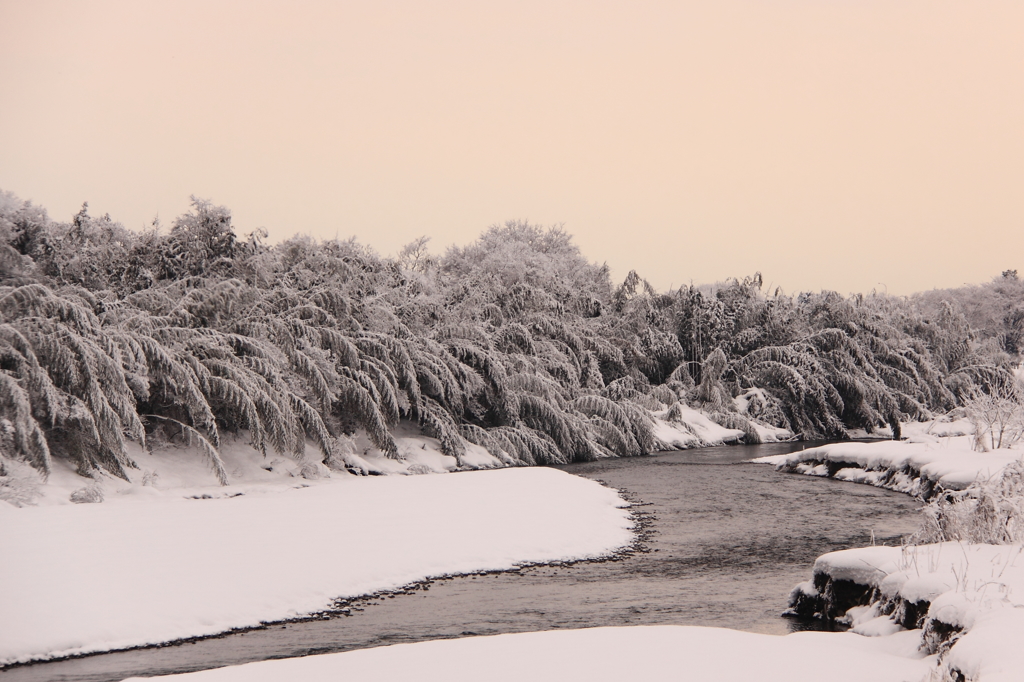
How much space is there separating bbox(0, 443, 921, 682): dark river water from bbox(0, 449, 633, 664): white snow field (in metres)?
0.35

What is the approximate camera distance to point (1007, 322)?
53594mm

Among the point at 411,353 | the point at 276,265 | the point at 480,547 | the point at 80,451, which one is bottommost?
the point at 480,547

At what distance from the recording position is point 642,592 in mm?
8094

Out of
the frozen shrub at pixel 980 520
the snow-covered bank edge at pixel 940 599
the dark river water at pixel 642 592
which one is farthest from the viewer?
the frozen shrub at pixel 980 520

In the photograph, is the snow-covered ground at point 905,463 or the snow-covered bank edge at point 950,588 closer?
the snow-covered bank edge at point 950,588

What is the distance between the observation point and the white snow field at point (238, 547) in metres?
6.74

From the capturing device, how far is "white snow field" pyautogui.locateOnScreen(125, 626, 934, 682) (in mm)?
4984

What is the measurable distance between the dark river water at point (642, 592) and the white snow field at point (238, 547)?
350 millimetres

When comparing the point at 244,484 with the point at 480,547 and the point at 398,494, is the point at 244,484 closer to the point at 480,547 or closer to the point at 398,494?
the point at 398,494

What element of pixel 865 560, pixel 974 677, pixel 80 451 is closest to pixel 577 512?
pixel 865 560

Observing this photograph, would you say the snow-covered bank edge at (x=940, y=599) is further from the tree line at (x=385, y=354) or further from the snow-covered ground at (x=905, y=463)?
the tree line at (x=385, y=354)

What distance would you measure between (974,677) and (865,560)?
302 cm

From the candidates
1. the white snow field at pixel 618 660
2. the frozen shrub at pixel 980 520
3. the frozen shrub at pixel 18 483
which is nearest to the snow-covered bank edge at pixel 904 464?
the frozen shrub at pixel 980 520

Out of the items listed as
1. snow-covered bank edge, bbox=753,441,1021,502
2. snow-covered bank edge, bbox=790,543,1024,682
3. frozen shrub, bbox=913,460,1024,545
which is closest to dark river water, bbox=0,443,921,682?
snow-covered bank edge, bbox=790,543,1024,682
